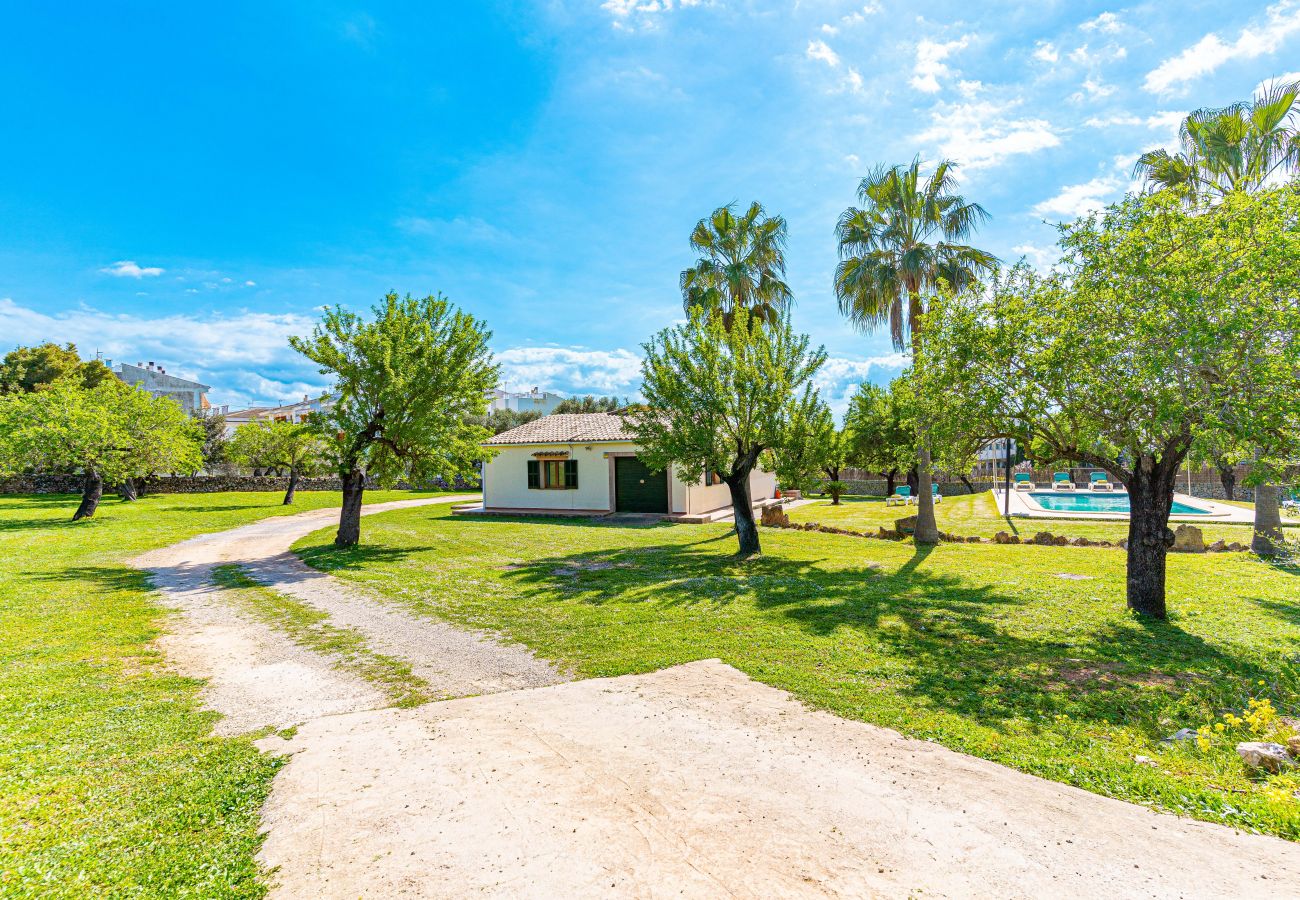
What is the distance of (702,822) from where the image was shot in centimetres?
325

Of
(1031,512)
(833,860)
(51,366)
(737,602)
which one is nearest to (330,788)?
(833,860)

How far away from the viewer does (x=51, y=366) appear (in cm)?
3712

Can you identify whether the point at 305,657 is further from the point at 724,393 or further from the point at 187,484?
the point at 187,484

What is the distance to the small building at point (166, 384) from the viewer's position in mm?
58344

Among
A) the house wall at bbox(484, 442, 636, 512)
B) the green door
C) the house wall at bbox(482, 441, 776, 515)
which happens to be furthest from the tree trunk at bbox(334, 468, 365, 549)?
the green door

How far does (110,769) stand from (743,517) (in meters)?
11.8

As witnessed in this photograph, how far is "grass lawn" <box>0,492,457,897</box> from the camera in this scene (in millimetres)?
2881

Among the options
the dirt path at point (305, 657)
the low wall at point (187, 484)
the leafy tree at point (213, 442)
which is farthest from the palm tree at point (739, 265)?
the leafy tree at point (213, 442)

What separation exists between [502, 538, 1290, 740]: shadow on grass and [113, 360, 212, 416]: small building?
66.7m

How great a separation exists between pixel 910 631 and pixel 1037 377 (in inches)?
151

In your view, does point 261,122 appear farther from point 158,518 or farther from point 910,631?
point 910,631

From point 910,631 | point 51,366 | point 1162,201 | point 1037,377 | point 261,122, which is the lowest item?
point 910,631

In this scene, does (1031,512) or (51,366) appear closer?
(1031,512)

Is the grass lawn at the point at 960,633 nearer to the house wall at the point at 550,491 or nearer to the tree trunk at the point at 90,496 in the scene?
the house wall at the point at 550,491
